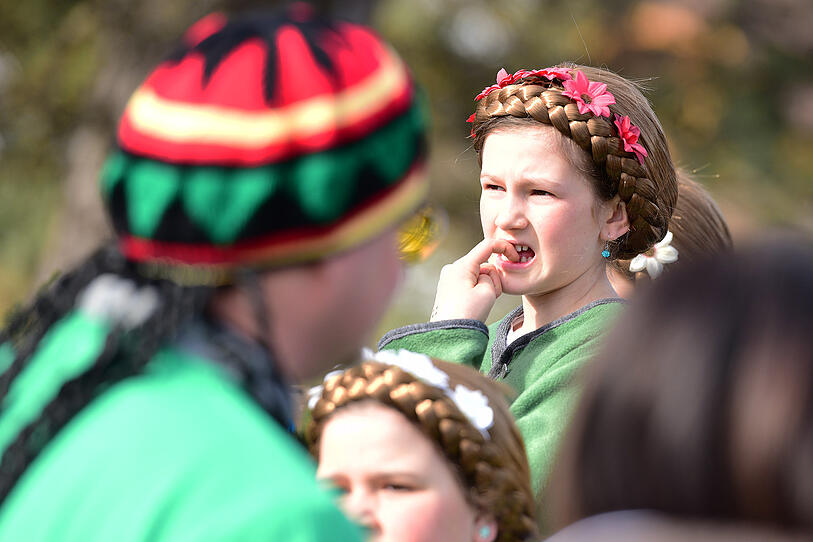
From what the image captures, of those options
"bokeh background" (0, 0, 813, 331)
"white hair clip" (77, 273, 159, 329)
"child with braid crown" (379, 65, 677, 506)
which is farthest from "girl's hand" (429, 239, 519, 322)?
"bokeh background" (0, 0, 813, 331)

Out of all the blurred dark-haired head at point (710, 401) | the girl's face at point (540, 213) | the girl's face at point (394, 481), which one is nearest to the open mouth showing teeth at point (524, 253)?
the girl's face at point (540, 213)

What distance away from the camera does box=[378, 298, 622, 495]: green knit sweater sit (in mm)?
2443

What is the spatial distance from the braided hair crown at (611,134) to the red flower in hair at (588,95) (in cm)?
1

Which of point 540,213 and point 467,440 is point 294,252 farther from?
point 540,213

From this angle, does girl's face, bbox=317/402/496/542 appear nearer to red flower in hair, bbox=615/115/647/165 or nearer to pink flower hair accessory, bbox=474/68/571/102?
red flower in hair, bbox=615/115/647/165

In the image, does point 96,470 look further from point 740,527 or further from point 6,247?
point 6,247

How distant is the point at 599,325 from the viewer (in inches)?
104

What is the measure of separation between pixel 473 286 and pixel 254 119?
5.00ft

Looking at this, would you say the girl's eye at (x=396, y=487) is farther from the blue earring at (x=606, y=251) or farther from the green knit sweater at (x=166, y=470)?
the blue earring at (x=606, y=251)

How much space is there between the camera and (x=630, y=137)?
2750 mm

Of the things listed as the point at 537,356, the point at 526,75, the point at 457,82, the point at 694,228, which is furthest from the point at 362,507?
the point at 457,82

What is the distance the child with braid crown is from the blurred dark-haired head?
1340 millimetres

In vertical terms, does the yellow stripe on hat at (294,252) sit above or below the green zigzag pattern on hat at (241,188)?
below

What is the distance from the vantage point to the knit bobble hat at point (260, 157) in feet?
4.35
